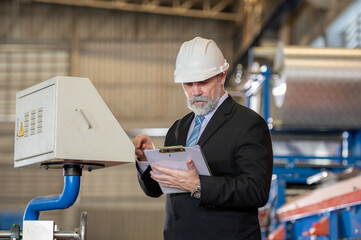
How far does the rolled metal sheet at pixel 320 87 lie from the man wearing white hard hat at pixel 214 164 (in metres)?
3.69

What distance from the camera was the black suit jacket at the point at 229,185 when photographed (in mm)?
2594

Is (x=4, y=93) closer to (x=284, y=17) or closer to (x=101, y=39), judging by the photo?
(x=101, y=39)

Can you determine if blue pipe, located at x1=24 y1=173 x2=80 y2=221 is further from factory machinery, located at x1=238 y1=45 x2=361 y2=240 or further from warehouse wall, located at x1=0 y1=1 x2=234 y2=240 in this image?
warehouse wall, located at x1=0 y1=1 x2=234 y2=240

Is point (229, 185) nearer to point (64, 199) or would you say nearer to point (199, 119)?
point (199, 119)

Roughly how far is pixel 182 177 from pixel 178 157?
84 mm

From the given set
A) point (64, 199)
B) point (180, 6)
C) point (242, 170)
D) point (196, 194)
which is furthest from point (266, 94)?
point (180, 6)

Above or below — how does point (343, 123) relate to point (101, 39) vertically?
below

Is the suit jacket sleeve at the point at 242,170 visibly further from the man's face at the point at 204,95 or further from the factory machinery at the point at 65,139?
the factory machinery at the point at 65,139

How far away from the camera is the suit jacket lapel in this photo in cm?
281

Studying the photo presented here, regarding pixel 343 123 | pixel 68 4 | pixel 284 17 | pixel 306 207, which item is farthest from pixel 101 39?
pixel 306 207

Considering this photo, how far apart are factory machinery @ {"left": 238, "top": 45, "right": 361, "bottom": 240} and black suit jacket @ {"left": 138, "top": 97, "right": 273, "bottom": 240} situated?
2.38m

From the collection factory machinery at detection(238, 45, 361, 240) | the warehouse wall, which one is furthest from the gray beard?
the warehouse wall

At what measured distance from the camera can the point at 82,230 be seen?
233 cm

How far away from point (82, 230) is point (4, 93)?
16320 mm
